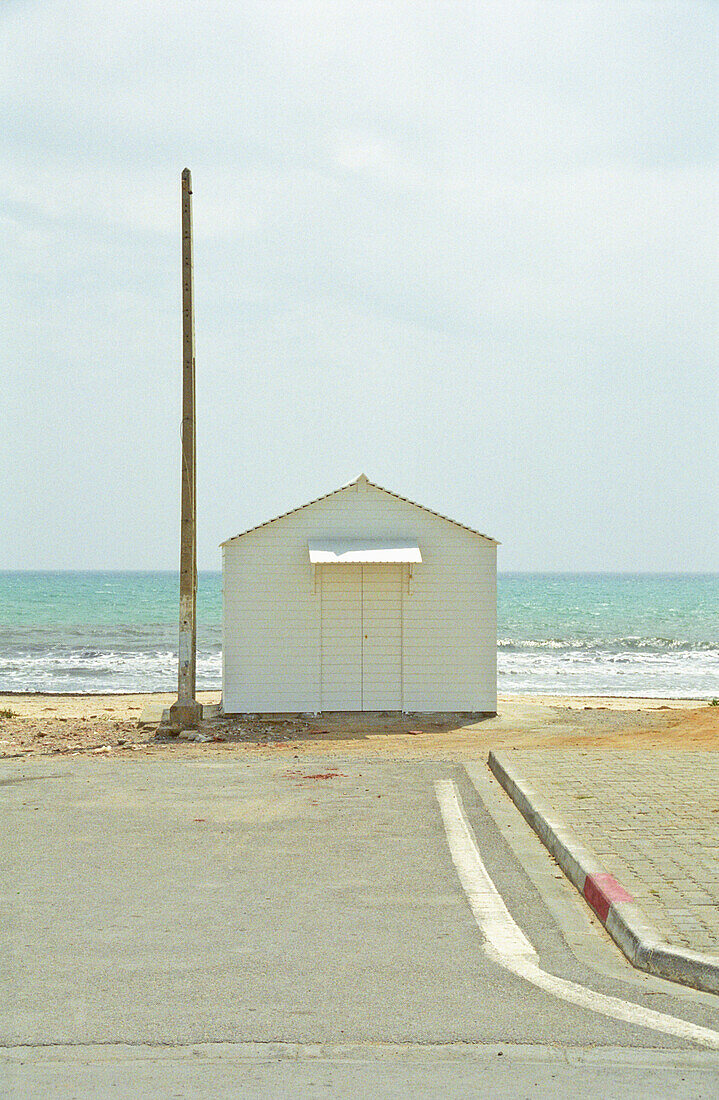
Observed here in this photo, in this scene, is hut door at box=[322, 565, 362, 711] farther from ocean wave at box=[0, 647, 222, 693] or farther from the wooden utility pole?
ocean wave at box=[0, 647, 222, 693]

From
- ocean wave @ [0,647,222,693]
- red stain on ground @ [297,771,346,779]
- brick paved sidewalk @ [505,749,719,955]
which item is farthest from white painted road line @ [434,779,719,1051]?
ocean wave @ [0,647,222,693]

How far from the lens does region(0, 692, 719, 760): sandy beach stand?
15.7 metres

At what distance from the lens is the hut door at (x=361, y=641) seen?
1920cm

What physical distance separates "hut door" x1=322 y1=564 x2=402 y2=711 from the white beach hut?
0.05ft

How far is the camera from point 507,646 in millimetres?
49938

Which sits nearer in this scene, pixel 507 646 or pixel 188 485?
pixel 188 485

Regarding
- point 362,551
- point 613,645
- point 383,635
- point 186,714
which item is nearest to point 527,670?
point 613,645

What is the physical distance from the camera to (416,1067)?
448 cm

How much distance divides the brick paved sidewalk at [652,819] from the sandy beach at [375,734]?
84.1 inches

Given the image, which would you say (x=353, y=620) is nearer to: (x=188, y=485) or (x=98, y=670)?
(x=188, y=485)

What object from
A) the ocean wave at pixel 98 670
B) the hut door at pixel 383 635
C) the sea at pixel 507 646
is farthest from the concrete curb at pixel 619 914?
the sea at pixel 507 646

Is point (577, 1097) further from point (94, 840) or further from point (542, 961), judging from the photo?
point (94, 840)

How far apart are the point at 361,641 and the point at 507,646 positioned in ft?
103

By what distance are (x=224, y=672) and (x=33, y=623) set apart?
44.7m
